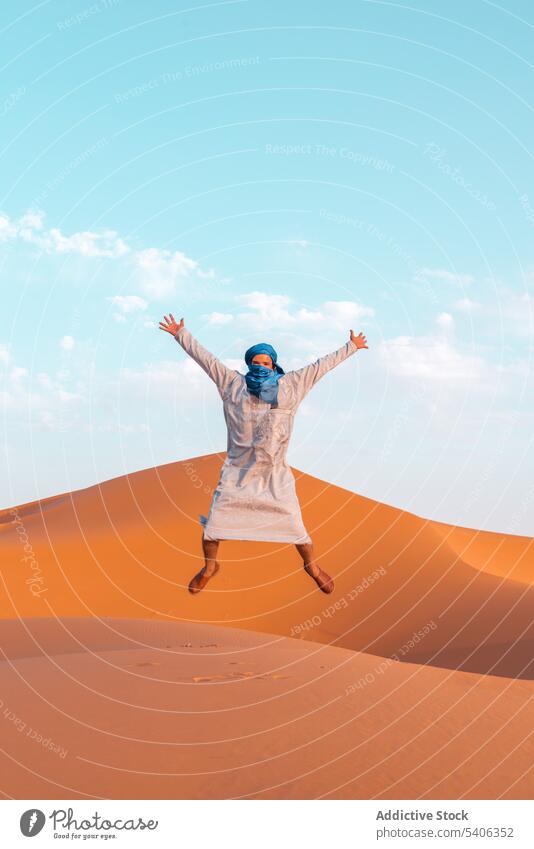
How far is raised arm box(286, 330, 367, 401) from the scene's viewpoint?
952 centimetres

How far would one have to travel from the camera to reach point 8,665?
1041cm

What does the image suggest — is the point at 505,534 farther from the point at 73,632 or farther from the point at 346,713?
the point at 346,713

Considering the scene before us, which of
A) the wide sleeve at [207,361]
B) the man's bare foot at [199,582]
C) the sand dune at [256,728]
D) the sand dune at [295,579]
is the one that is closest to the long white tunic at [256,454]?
the wide sleeve at [207,361]

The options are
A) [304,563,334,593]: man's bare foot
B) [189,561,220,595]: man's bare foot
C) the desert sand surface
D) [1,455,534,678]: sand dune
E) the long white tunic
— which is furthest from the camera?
[1,455,534,678]: sand dune

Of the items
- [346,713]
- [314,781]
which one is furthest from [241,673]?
[314,781]

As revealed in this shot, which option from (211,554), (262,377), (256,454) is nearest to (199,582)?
(211,554)

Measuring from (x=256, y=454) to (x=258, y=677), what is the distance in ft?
8.75

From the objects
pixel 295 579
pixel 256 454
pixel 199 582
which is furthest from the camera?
pixel 295 579

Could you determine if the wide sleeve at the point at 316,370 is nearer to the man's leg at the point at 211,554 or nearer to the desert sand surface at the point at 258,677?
the man's leg at the point at 211,554

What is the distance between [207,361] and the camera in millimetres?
9688

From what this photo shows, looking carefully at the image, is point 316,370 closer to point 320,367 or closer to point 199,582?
point 320,367

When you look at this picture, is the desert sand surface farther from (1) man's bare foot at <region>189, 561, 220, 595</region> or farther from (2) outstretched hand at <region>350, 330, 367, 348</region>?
(2) outstretched hand at <region>350, 330, 367, 348</region>

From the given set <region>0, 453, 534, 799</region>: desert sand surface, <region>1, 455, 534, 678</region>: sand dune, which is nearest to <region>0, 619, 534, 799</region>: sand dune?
<region>0, 453, 534, 799</region>: desert sand surface

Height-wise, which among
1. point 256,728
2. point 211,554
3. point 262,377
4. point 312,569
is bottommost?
point 256,728
